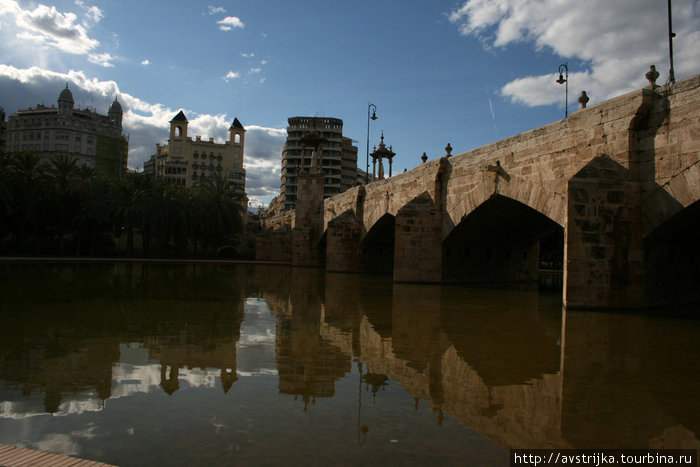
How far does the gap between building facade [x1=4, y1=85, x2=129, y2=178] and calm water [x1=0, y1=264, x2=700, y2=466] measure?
78.5 m

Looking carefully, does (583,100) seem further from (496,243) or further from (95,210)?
(95,210)

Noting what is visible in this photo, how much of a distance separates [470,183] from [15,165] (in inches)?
1132

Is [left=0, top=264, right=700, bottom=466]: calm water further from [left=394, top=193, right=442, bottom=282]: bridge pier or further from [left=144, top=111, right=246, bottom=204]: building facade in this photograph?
[left=144, top=111, right=246, bottom=204]: building facade

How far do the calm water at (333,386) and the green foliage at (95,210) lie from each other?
26.6 m

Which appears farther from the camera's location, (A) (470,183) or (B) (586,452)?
(A) (470,183)

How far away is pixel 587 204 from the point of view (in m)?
9.98

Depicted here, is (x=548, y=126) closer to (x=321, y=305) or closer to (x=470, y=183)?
(x=470, y=183)

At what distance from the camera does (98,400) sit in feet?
13.1

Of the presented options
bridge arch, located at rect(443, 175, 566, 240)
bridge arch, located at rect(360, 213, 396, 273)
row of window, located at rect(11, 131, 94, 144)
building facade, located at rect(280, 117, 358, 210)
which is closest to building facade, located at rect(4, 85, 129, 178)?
row of window, located at rect(11, 131, 94, 144)

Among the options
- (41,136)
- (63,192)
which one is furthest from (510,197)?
(41,136)

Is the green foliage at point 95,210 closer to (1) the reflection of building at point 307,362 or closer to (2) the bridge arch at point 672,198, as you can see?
(1) the reflection of building at point 307,362

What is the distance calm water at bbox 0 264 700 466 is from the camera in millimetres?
3250

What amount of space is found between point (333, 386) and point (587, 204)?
748 cm

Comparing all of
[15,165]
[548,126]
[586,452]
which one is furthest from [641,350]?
[15,165]
